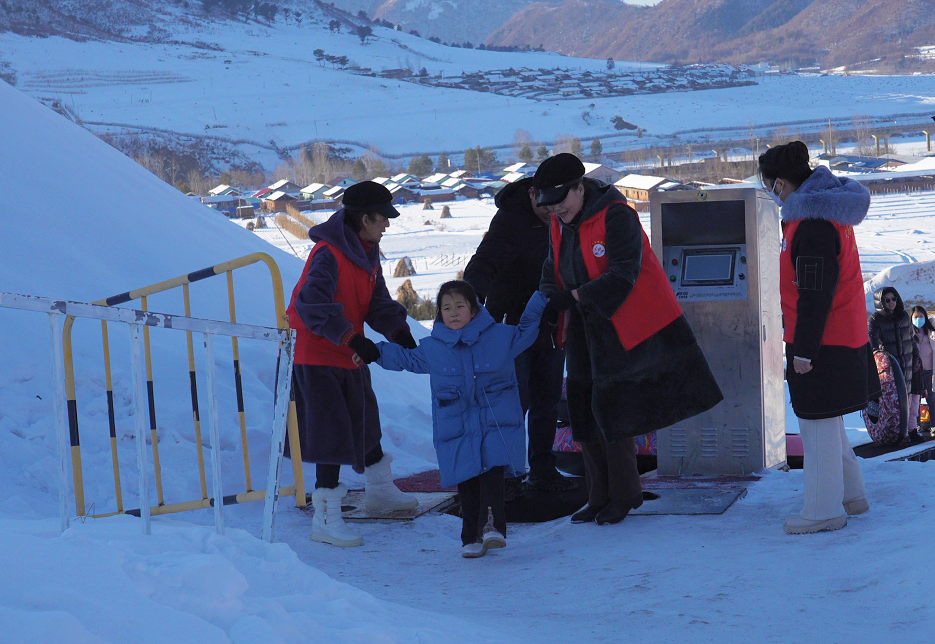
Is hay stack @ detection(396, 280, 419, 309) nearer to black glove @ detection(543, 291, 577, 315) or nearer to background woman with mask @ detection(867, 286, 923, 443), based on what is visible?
background woman with mask @ detection(867, 286, 923, 443)

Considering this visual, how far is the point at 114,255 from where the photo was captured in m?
7.98

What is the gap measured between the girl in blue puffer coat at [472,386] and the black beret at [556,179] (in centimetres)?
42

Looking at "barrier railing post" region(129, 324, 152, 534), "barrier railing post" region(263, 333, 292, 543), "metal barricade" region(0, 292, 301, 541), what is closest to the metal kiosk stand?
"barrier railing post" region(263, 333, 292, 543)

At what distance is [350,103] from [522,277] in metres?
137

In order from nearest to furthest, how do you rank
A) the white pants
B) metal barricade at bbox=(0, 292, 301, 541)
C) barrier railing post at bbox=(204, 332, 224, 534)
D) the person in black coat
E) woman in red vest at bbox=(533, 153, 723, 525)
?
1. metal barricade at bbox=(0, 292, 301, 541)
2. barrier railing post at bbox=(204, 332, 224, 534)
3. the white pants
4. woman in red vest at bbox=(533, 153, 723, 525)
5. the person in black coat

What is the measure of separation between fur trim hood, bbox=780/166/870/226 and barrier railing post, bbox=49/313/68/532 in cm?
265

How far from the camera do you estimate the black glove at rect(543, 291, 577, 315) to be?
394 cm

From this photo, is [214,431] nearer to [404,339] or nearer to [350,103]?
[404,339]

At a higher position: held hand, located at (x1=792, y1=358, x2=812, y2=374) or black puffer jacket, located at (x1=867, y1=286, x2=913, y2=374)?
held hand, located at (x1=792, y1=358, x2=812, y2=374)

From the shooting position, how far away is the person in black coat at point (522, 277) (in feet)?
15.9

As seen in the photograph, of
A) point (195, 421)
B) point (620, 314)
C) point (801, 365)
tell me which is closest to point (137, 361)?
point (195, 421)

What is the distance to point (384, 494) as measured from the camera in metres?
4.91

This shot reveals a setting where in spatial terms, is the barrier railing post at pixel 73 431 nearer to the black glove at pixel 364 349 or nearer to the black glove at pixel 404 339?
the black glove at pixel 364 349

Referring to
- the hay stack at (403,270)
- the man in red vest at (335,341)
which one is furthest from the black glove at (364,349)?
the hay stack at (403,270)
